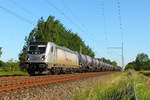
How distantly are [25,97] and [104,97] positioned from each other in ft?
13.1

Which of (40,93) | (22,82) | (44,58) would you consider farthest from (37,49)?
(40,93)

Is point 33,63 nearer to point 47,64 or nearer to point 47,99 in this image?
point 47,64

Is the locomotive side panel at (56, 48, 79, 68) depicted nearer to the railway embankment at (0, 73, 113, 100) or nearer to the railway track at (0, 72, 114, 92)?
the railway track at (0, 72, 114, 92)

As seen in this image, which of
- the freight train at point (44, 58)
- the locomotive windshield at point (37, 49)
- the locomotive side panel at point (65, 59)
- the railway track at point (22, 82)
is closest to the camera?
the railway track at point (22, 82)

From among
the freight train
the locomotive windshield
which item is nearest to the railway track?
the freight train

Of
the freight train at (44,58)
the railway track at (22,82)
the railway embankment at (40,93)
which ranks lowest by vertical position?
the railway embankment at (40,93)

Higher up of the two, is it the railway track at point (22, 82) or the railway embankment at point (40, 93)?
the railway track at point (22, 82)

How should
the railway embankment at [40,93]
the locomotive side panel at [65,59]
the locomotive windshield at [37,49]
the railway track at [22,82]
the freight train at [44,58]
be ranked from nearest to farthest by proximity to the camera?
the railway embankment at [40,93] → the railway track at [22,82] → the freight train at [44,58] → the locomotive windshield at [37,49] → the locomotive side panel at [65,59]

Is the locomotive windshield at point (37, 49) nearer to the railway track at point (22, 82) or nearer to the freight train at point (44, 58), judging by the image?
the freight train at point (44, 58)

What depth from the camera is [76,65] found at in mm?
51625

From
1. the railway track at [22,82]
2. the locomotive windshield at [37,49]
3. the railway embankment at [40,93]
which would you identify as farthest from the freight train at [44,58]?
the railway embankment at [40,93]

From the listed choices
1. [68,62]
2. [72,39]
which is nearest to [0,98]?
[68,62]

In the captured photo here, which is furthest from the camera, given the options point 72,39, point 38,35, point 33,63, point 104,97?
point 72,39

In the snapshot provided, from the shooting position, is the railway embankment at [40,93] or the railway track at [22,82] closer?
the railway embankment at [40,93]
